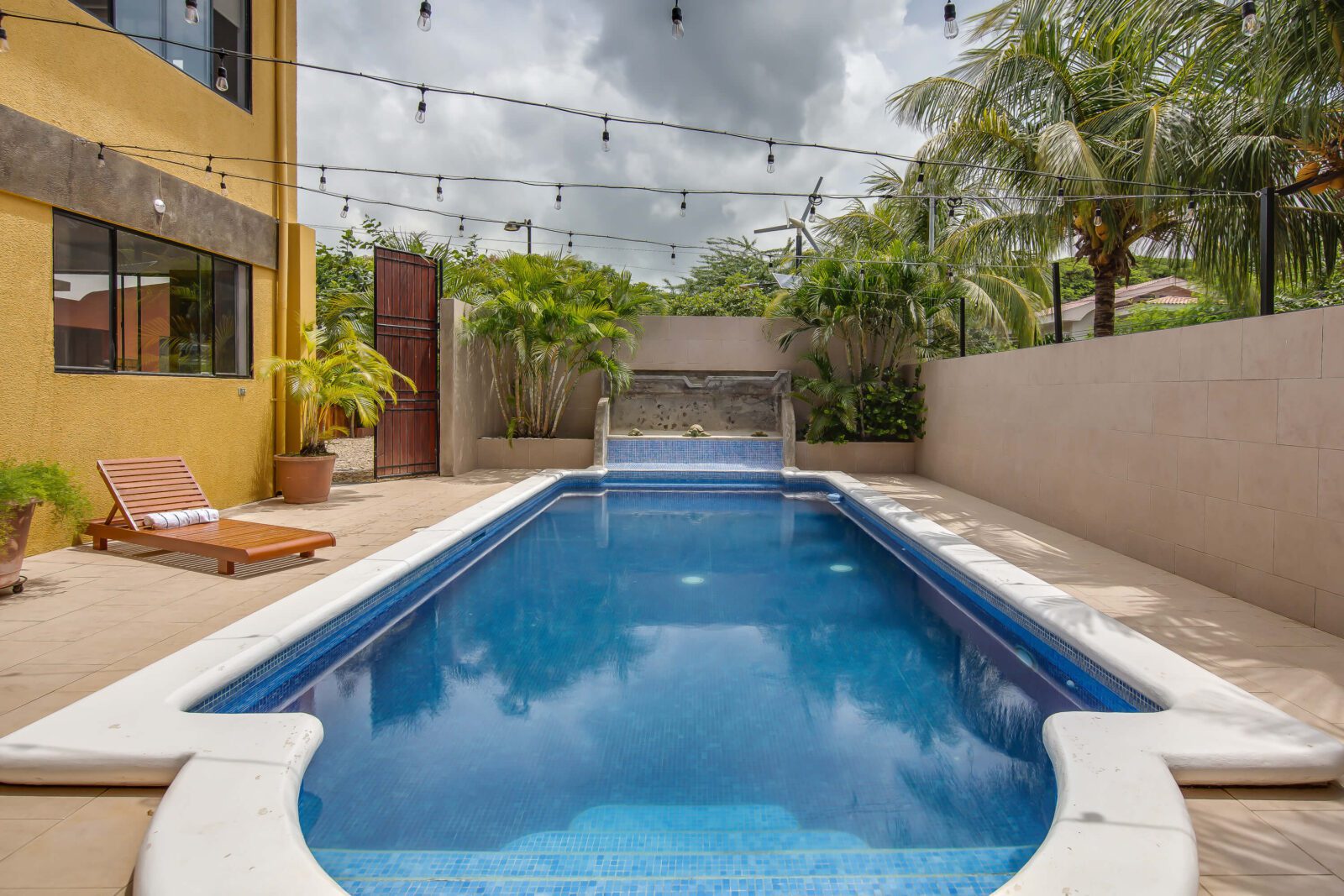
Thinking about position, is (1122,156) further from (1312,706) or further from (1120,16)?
(1312,706)

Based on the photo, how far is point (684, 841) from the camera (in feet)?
8.76

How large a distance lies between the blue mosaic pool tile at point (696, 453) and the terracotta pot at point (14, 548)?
8.31 m

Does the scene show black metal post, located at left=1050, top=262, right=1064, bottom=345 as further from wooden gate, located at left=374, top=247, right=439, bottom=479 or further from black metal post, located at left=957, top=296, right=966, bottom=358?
wooden gate, located at left=374, top=247, right=439, bottom=479

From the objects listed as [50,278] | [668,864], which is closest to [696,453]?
[50,278]

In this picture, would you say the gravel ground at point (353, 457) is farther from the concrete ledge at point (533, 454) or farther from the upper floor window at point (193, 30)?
the upper floor window at point (193, 30)

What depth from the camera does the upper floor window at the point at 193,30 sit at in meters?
6.62

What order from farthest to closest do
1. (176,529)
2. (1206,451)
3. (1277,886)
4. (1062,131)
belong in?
(1062,131), (176,529), (1206,451), (1277,886)


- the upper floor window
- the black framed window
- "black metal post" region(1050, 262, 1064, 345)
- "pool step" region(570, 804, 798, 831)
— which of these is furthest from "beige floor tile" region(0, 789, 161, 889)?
"black metal post" region(1050, 262, 1064, 345)

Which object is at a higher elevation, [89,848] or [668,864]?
[89,848]

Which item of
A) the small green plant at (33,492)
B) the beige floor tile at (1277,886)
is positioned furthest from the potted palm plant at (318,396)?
the beige floor tile at (1277,886)

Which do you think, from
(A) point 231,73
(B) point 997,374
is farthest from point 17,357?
(B) point 997,374

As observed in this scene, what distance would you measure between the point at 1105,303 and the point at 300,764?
9.32m

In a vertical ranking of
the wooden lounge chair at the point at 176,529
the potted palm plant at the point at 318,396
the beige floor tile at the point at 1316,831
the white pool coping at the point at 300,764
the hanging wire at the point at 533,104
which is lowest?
the beige floor tile at the point at 1316,831

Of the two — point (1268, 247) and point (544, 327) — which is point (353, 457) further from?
point (1268, 247)
